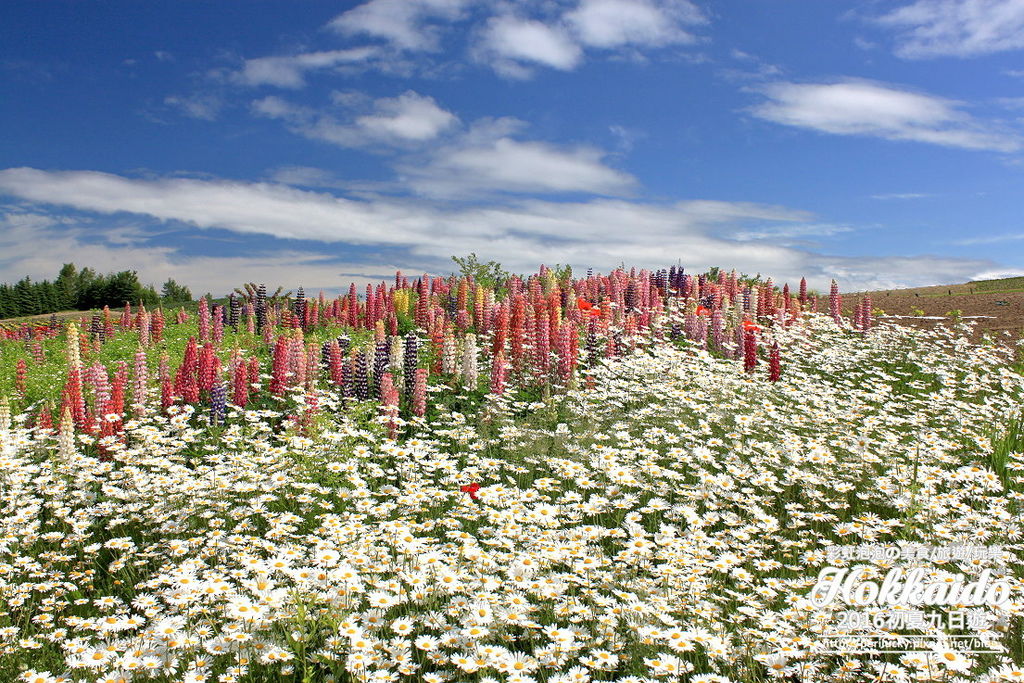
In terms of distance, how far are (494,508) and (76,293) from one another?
64785 mm

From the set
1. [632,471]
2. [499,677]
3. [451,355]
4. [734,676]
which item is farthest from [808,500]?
[451,355]

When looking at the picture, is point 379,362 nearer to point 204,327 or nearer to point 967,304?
point 204,327

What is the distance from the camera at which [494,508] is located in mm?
7098

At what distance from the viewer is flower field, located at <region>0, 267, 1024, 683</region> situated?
4.41m

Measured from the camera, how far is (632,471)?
25.7 ft

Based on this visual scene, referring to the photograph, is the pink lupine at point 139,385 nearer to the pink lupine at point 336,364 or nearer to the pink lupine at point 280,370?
the pink lupine at point 280,370

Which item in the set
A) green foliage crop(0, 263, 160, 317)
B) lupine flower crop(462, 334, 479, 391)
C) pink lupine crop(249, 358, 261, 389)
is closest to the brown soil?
lupine flower crop(462, 334, 479, 391)

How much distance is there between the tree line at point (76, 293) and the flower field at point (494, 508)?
90.5 ft

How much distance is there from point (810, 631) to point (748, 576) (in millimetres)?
A: 668

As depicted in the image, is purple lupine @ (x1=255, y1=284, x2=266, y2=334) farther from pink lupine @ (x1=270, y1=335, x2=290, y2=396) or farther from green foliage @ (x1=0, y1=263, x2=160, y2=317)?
green foliage @ (x1=0, y1=263, x2=160, y2=317)

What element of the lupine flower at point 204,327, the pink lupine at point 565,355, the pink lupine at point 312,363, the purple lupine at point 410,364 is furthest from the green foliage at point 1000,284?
the lupine flower at point 204,327

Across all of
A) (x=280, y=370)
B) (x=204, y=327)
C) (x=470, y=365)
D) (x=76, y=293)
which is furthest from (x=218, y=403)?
(x=76, y=293)

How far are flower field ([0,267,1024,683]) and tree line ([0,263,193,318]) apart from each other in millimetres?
27599

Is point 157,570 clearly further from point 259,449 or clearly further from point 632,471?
point 632,471
